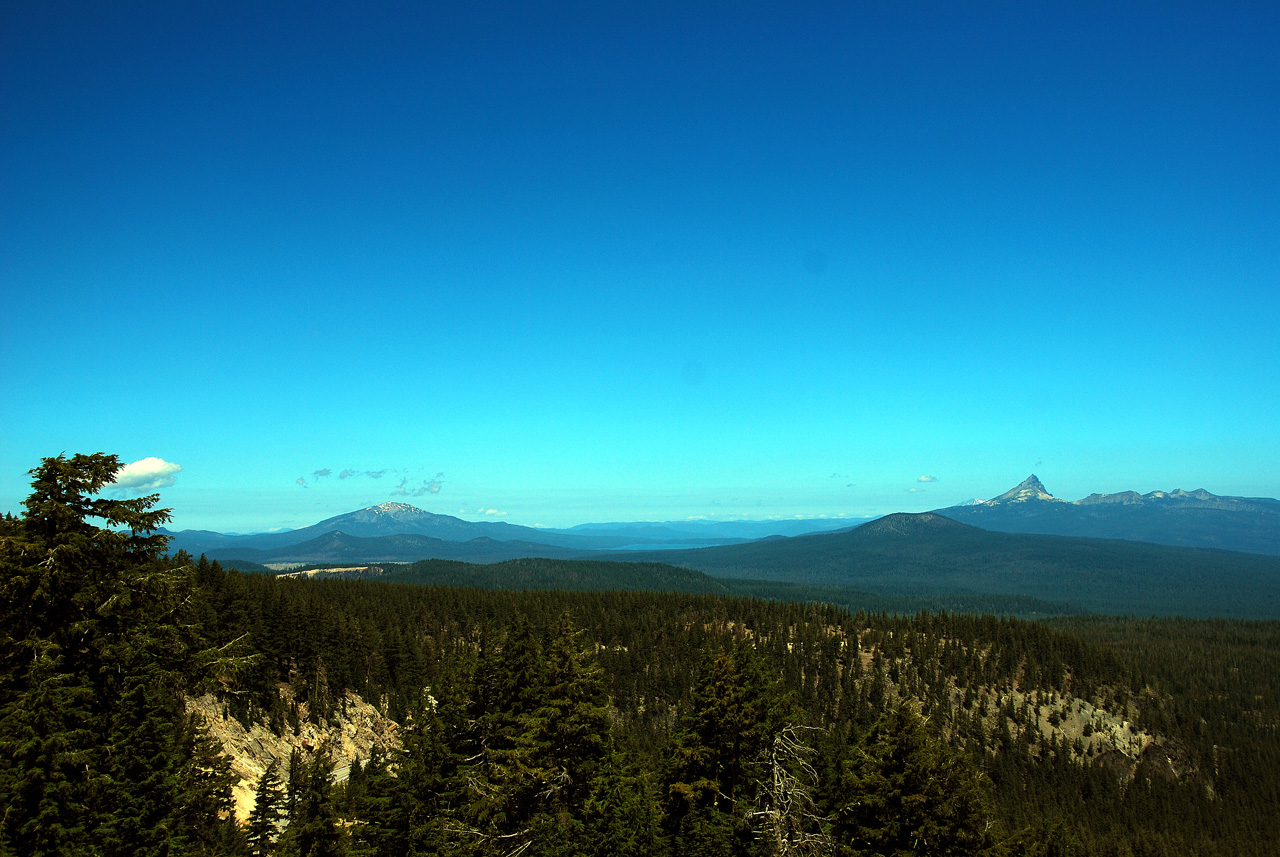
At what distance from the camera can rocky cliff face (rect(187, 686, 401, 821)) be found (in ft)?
174

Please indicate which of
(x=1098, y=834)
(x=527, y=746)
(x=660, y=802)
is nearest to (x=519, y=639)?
(x=527, y=746)

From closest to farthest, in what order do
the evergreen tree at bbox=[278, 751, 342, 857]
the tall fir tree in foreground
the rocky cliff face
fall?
1. the tall fir tree in foreground
2. the evergreen tree at bbox=[278, 751, 342, 857]
3. the rocky cliff face

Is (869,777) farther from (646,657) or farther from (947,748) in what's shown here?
(646,657)

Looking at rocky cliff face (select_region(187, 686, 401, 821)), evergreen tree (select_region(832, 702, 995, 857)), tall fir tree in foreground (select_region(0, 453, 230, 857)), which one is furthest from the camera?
rocky cliff face (select_region(187, 686, 401, 821))

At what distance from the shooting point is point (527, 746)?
70.3 ft

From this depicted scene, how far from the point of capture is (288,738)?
2571 inches

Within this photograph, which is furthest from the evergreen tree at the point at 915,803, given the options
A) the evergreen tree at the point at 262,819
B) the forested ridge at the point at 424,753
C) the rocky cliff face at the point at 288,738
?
the rocky cliff face at the point at 288,738

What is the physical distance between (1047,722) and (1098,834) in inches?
1422

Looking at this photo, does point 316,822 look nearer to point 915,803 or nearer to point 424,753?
point 424,753

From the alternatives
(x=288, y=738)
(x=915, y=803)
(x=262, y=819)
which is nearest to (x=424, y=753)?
(x=262, y=819)

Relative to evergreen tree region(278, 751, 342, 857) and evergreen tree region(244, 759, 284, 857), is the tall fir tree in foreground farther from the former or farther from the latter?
evergreen tree region(244, 759, 284, 857)

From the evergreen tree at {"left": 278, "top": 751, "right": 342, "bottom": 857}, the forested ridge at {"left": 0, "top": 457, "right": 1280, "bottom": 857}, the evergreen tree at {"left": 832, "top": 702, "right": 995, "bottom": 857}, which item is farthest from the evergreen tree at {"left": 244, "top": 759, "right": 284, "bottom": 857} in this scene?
the evergreen tree at {"left": 832, "top": 702, "right": 995, "bottom": 857}

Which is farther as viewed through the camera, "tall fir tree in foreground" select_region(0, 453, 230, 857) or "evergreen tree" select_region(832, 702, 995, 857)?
"evergreen tree" select_region(832, 702, 995, 857)

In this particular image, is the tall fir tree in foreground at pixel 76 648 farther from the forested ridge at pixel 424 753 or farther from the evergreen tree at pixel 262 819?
the evergreen tree at pixel 262 819
